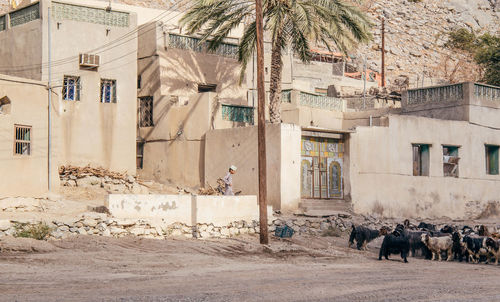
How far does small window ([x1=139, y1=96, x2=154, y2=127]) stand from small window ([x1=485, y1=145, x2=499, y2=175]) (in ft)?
44.2

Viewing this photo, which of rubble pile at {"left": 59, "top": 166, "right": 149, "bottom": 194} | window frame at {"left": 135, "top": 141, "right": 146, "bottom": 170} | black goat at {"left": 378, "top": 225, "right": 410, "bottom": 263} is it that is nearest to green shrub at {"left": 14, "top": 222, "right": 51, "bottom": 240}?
rubble pile at {"left": 59, "top": 166, "right": 149, "bottom": 194}

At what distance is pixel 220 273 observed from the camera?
1454cm

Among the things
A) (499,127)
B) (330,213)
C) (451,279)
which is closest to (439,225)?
(330,213)

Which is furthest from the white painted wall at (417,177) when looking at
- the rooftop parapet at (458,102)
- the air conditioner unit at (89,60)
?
the air conditioner unit at (89,60)

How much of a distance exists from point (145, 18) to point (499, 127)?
16.2 m

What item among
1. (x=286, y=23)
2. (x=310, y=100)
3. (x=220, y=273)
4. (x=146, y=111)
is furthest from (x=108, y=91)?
(x=220, y=273)

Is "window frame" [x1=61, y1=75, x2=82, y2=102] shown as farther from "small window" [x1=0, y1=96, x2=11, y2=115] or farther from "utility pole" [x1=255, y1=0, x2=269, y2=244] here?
"utility pole" [x1=255, y1=0, x2=269, y2=244]

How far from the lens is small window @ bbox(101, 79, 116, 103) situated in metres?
27.0

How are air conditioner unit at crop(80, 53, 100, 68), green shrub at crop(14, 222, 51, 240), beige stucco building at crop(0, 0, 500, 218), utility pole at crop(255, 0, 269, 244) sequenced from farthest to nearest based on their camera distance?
air conditioner unit at crop(80, 53, 100, 68) < beige stucco building at crop(0, 0, 500, 218) < utility pole at crop(255, 0, 269, 244) < green shrub at crop(14, 222, 51, 240)

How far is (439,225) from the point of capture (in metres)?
25.3

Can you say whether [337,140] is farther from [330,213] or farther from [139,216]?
[139,216]

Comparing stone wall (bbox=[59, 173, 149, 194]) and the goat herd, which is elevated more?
stone wall (bbox=[59, 173, 149, 194])

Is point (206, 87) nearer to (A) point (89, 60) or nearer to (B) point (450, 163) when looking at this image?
(A) point (89, 60)

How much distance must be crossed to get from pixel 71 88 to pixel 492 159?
16.6m
